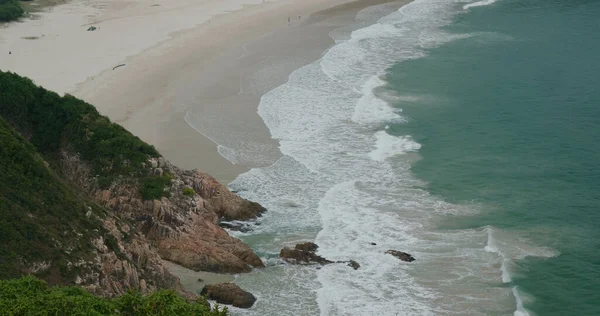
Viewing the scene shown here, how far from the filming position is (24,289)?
862 inches

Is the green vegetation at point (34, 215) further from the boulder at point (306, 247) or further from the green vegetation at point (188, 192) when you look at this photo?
the boulder at point (306, 247)

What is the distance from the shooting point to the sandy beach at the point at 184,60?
156 feet

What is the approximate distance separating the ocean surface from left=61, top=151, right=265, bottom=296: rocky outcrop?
128 cm

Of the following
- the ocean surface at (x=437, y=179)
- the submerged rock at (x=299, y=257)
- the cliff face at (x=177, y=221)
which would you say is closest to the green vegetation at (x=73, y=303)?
the ocean surface at (x=437, y=179)

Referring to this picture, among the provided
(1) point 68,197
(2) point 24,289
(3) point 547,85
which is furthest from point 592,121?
(2) point 24,289

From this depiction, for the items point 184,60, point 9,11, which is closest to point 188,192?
point 184,60

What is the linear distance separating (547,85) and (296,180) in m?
Result: 23.7

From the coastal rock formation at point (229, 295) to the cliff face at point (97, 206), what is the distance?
4.48ft

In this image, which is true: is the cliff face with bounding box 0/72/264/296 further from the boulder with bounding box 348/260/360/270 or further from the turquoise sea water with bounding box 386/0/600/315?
the turquoise sea water with bounding box 386/0/600/315

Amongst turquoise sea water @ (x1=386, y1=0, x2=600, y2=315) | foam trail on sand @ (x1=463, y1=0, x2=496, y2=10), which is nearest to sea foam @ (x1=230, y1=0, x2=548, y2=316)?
turquoise sea water @ (x1=386, y1=0, x2=600, y2=315)

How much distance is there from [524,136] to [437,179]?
8.92m

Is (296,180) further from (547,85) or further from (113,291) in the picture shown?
(547,85)

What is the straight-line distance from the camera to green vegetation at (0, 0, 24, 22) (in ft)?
237

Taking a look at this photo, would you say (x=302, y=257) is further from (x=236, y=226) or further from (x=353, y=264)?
(x=236, y=226)
